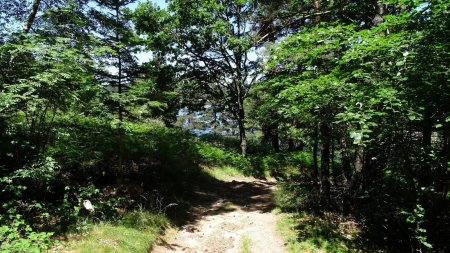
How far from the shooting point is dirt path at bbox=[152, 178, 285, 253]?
7711 millimetres

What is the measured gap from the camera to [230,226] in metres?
9.12

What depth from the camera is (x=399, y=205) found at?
7.05 m

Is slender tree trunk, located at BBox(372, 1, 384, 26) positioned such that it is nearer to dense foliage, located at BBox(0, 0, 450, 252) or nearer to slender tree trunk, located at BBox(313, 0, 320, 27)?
dense foliage, located at BBox(0, 0, 450, 252)

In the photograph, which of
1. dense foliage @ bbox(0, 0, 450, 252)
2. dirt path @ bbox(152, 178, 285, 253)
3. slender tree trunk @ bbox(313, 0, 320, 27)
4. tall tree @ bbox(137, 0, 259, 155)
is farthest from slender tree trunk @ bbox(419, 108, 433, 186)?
tall tree @ bbox(137, 0, 259, 155)

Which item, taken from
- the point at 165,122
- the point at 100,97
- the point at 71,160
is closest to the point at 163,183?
the point at 71,160

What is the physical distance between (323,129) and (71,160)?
7.40m

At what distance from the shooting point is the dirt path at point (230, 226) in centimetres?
771

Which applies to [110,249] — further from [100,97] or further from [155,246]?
[100,97]

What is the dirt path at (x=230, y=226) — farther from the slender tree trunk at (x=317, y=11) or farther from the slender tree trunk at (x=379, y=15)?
the slender tree trunk at (x=317, y=11)

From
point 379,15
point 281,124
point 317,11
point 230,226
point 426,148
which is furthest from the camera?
point 281,124

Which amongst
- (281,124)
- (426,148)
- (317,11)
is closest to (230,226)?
(426,148)

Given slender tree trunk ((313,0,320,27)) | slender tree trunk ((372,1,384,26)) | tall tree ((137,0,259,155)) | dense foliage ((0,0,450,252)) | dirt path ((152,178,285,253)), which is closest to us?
dense foliage ((0,0,450,252))

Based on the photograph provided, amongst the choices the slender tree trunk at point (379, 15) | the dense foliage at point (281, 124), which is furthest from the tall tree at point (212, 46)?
the slender tree trunk at point (379, 15)

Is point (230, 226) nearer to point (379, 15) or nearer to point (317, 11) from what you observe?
point (379, 15)
